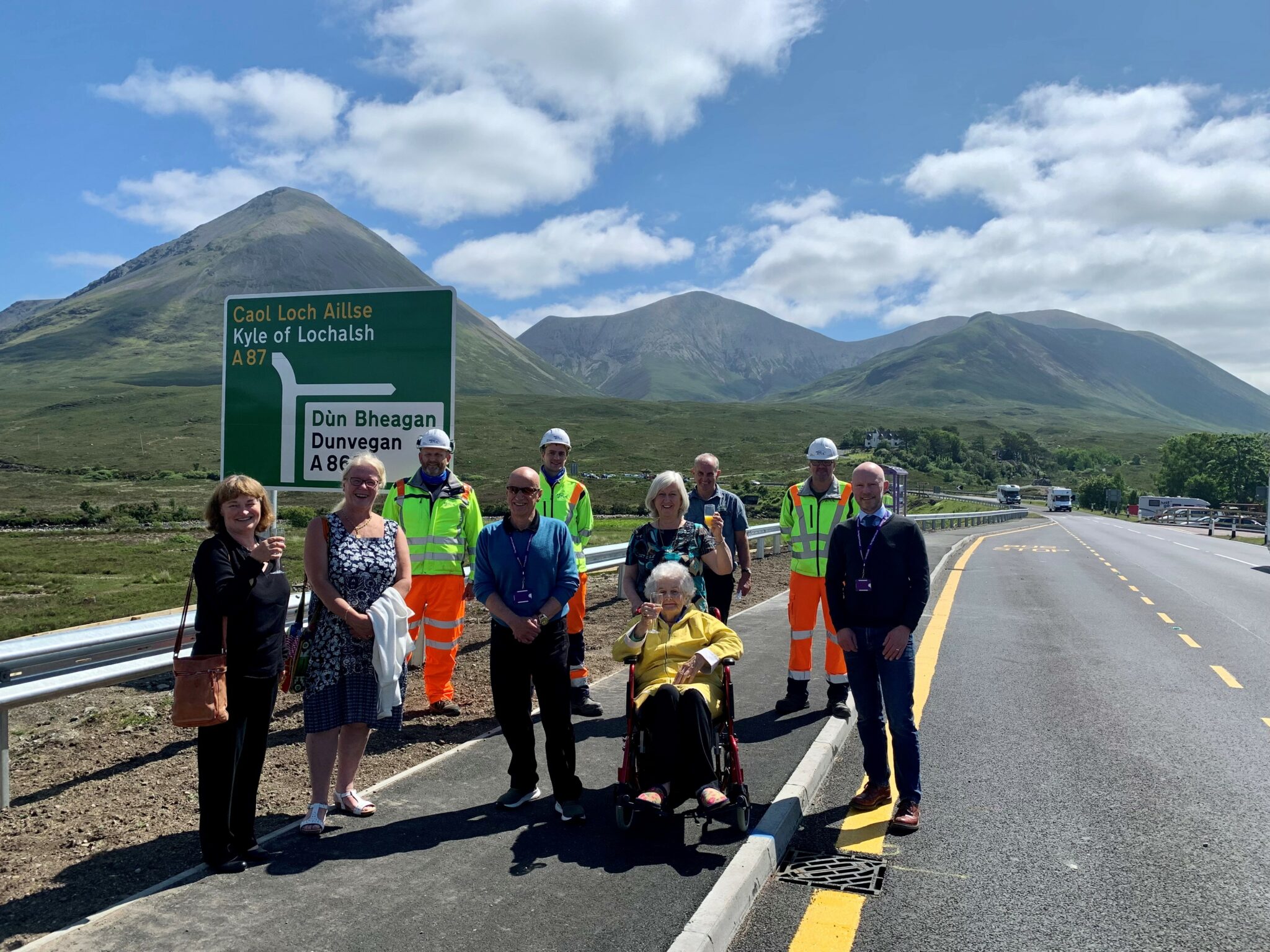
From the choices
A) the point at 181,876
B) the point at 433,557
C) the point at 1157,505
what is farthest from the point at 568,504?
the point at 1157,505

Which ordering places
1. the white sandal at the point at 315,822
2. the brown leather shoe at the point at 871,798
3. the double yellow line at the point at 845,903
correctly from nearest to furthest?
the double yellow line at the point at 845,903
the white sandal at the point at 315,822
the brown leather shoe at the point at 871,798

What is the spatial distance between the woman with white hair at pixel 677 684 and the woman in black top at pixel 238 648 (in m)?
1.77

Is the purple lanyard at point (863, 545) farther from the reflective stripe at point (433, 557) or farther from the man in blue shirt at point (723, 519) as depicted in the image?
the reflective stripe at point (433, 557)

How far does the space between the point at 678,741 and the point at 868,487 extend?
178 centimetres

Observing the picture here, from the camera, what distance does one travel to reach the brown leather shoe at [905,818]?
4.59 metres

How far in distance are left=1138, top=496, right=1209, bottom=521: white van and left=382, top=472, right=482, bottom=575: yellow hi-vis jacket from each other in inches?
3201

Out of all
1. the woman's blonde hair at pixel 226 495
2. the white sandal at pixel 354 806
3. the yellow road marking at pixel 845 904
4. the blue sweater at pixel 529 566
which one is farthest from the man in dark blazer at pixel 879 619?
the woman's blonde hair at pixel 226 495

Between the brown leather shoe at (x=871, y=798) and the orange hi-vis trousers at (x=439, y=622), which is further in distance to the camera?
the orange hi-vis trousers at (x=439, y=622)

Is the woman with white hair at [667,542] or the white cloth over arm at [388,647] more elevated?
the woman with white hair at [667,542]

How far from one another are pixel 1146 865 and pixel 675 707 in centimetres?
235

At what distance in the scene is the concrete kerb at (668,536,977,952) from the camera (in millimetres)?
3387

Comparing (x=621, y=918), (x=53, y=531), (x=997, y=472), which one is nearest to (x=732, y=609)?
(x=621, y=918)

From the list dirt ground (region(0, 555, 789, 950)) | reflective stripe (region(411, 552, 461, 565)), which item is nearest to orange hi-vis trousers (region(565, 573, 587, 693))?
dirt ground (region(0, 555, 789, 950))

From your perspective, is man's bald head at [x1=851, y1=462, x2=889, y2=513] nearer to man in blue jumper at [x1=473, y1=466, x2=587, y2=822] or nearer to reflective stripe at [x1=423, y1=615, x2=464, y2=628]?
man in blue jumper at [x1=473, y1=466, x2=587, y2=822]
